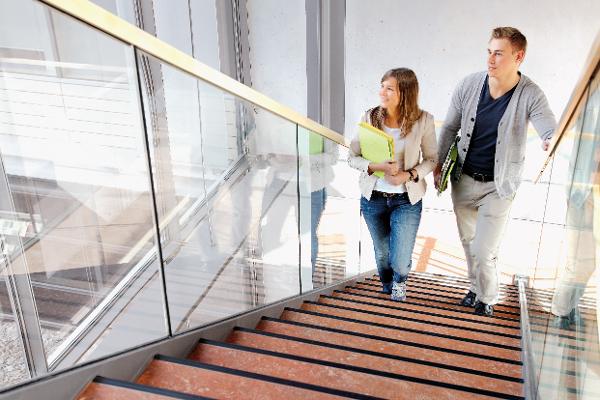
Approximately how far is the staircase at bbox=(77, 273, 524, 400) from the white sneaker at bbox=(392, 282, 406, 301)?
0.19m

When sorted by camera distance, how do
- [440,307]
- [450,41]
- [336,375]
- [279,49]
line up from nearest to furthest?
1. [336,375]
2. [440,307]
3. [450,41]
4. [279,49]

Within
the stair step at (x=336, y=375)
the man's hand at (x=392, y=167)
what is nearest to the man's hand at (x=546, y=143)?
the man's hand at (x=392, y=167)

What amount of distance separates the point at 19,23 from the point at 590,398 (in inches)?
125

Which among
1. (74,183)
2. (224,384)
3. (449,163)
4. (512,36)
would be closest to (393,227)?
(449,163)

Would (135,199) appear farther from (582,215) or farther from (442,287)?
(582,215)

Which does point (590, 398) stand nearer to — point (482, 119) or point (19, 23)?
point (482, 119)

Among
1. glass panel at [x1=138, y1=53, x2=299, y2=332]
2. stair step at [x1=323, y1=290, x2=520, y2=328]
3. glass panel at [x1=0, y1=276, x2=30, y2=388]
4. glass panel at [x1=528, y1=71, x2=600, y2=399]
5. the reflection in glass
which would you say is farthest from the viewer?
glass panel at [x1=138, y1=53, x2=299, y2=332]

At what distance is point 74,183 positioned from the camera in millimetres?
3627

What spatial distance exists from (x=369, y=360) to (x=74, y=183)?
2236mm

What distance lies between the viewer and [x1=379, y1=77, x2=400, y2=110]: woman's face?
308cm

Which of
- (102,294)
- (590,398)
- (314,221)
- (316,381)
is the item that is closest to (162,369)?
(316,381)

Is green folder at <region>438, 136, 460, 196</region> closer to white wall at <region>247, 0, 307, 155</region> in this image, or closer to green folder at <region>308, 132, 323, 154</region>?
green folder at <region>308, 132, 323, 154</region>

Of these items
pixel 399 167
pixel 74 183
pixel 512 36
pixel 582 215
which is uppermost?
pixel 512 36

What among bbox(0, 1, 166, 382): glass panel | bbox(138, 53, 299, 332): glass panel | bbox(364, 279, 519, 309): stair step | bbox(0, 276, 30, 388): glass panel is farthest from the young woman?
bbox(0, 276, 30, 388): glass panel
